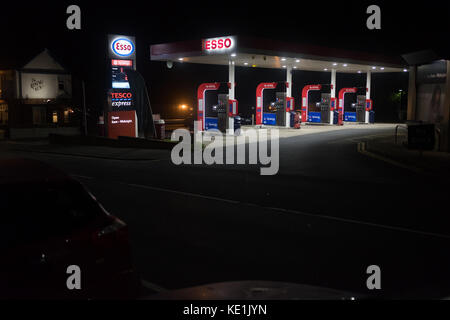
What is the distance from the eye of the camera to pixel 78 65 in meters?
50.7

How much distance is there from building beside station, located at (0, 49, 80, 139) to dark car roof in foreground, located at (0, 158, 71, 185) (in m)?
40.1

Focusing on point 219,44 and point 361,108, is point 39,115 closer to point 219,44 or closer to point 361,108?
point 219,44

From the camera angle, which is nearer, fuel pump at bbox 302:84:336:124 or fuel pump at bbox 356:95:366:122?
fuel pump at bbox 302:84:336:124

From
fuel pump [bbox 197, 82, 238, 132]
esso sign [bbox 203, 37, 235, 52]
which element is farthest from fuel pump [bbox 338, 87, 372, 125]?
esso sign [bbox 203, 37, 235, 52]

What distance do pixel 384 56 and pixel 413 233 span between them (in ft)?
103

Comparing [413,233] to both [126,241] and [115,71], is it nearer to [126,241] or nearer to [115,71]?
[126,241]

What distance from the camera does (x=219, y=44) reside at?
90.1 ft

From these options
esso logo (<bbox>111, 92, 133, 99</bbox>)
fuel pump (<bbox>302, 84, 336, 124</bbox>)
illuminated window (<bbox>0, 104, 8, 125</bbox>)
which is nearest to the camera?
esso logo (<bbox>111, 92, 133, 99</bbox>)

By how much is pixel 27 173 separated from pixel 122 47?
23664mm

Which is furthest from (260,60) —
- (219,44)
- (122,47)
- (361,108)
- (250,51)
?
(361,108)

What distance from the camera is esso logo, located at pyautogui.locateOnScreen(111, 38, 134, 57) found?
87.6 ft

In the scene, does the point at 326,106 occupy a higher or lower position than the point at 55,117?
higher

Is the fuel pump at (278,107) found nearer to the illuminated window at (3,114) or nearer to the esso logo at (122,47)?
the esso logo at (122,47)

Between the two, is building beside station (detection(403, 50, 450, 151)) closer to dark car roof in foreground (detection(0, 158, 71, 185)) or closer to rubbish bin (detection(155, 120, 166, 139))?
rubbish bin (detection(155, 120, 166, 139))
